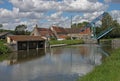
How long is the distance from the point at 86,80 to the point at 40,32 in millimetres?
51224

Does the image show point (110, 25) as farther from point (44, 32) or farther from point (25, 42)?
point (25, 42)

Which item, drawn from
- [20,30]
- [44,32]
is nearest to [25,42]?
[44,32]

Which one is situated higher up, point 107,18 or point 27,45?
point 107,18

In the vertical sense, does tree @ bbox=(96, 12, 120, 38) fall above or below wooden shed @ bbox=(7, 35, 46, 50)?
above

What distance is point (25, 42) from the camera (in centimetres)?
4094

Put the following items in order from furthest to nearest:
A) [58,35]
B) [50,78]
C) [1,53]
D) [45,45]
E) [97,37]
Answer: [58,35], [97,37], [45,45], [1,53], [50,78]

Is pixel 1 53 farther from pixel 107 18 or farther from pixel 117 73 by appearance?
pixel 107 18

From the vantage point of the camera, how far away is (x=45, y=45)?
46656 mm

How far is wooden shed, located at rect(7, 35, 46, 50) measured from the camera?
39.0 metres

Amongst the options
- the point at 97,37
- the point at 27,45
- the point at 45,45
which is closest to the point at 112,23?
the point at 97,37

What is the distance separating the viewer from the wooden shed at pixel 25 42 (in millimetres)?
39031

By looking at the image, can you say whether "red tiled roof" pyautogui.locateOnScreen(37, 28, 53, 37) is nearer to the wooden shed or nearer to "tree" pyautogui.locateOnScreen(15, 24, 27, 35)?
"tree" pyautogui.locateOnScreen(15, 24, 27, 35)

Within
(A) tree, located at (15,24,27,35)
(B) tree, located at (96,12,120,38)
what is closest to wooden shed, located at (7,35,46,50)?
(B) tree, located at (96,12,120,38)

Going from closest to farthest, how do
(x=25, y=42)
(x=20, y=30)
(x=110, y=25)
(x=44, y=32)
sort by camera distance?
1. (x=25, y=42)
2. (x=44, y=32)
3. (x=110, y=25)
4. (x=20, y=30)
